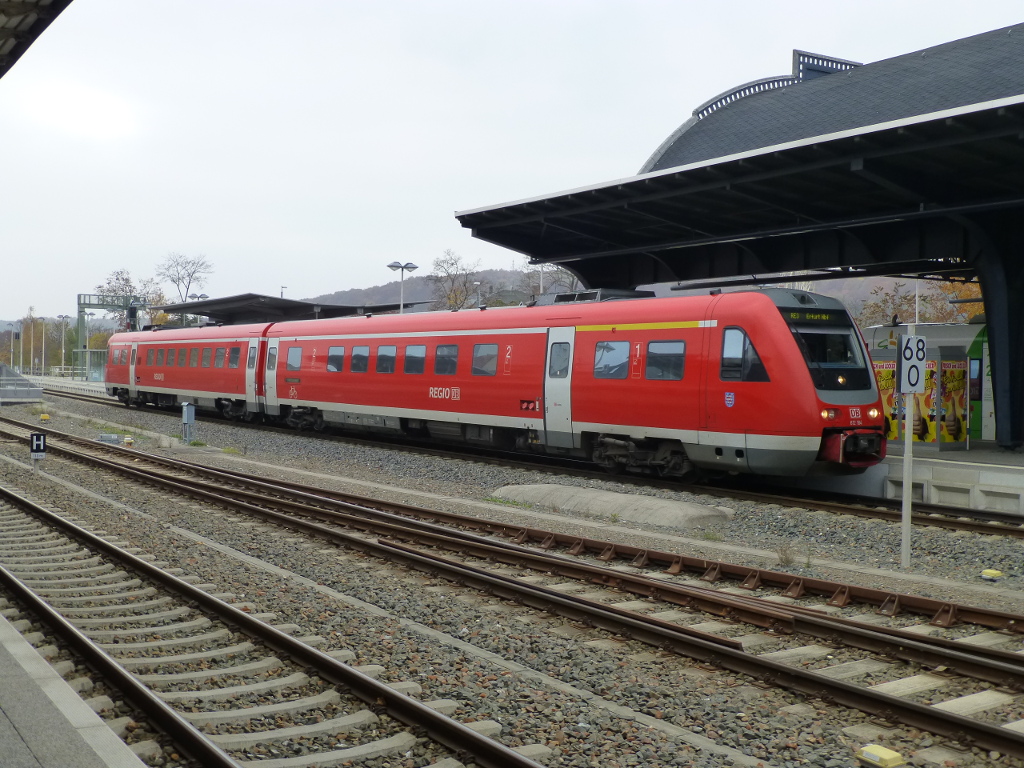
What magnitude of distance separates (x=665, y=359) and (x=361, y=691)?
9581mm

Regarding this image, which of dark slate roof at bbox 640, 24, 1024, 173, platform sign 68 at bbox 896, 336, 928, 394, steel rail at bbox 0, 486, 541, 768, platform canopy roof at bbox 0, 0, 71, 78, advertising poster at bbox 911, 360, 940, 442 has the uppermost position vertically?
dark slate roof at bbox 640, 24, 1024, 173

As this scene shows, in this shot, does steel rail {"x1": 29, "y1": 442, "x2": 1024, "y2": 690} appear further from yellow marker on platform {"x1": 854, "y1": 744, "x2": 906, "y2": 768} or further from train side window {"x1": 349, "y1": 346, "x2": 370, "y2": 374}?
train side window {"x1": 349, "y1": 346, "x2": 370, "y2": 374}

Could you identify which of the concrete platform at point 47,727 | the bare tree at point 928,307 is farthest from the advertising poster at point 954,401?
the bare tree at point 928,307

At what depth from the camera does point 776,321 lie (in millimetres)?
12961

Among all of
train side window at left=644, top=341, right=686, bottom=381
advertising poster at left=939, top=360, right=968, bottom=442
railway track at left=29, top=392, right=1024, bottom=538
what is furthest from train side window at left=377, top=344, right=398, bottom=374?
advertising poster at left=939, top=360, right=968, bottom=442

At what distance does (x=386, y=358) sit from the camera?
68.0ft

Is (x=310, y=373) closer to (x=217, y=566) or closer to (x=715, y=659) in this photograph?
(x=217, y=566)

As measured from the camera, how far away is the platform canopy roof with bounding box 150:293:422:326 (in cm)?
3431

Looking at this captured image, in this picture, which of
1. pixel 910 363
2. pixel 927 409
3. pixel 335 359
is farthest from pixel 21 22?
pixel 927 409

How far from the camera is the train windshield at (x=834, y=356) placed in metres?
13.0

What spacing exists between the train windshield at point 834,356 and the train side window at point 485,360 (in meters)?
6.28

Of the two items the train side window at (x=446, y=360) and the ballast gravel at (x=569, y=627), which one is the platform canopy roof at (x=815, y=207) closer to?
the train side window at (x=446, y=360)

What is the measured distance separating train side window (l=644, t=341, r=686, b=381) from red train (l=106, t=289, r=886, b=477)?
20 mm

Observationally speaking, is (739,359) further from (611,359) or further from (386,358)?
(386,358)
